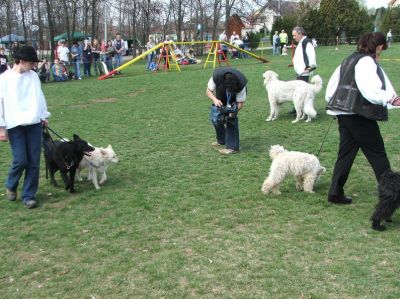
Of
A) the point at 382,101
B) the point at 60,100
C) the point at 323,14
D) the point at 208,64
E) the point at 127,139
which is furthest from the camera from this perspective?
the point at 323,14

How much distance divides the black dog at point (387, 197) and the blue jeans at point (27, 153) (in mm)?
3967

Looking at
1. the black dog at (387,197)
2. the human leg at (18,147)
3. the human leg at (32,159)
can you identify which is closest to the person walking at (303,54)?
the black dog at (387,197)

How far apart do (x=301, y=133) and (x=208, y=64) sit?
59.6 feet

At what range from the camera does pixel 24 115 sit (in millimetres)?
5066

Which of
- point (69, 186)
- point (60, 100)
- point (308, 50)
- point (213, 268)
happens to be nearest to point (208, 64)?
point (60, 100)

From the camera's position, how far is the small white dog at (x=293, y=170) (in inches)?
206

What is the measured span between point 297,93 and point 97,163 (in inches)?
195

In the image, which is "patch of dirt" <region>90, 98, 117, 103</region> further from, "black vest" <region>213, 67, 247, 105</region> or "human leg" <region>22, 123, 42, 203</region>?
"human leg" <region>22, 123, 42, 203</region>

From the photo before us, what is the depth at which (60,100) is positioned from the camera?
14.4 m

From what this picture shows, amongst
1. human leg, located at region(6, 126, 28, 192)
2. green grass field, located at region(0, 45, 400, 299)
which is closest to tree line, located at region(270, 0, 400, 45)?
green grass field, located at region(0, 45, 400, 299)

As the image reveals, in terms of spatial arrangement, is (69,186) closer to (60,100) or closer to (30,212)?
(30,212)

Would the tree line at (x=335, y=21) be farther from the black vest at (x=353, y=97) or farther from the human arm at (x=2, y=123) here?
the human arm at (x=2, y=123)

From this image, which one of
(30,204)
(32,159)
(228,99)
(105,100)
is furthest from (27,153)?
(105,100)

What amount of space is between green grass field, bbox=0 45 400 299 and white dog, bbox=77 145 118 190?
166 millimetres
